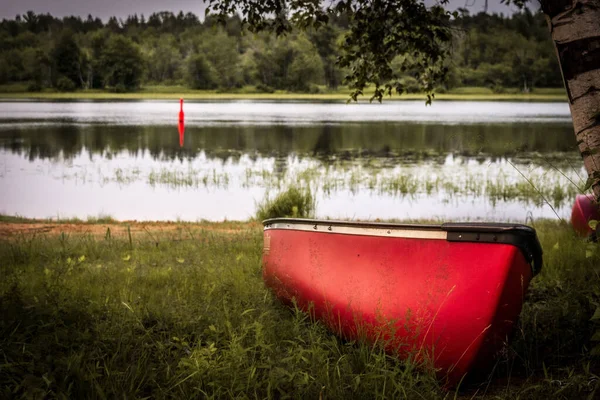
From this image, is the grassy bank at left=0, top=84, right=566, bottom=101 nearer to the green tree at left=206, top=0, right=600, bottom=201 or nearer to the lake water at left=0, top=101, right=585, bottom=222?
the lake water at left=0, top=101, right=585, bottom=222

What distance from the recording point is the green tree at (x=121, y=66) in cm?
10131

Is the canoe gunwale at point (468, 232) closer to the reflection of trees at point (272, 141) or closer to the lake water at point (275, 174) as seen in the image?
the lake water at point (275, 174)

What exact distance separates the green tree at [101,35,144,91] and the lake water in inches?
2801

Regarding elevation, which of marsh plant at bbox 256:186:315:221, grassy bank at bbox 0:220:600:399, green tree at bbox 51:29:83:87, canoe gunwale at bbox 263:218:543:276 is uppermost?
green tree at bbox 51:29:83:87

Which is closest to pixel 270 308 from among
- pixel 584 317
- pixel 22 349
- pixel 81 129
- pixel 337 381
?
pixel 337 381

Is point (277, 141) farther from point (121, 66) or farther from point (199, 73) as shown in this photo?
point (199, 73)

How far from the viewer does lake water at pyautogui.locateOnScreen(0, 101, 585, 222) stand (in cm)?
1454

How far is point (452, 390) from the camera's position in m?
3.95

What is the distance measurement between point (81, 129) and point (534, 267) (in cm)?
3519

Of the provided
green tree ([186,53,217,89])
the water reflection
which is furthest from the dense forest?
the water reflection

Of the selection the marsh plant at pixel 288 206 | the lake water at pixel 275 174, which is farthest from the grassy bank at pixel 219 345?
the marsh plant at pixel 288 206

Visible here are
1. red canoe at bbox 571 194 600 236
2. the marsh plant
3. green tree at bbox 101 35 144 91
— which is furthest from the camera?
green tree at bbox 101 35 144 91

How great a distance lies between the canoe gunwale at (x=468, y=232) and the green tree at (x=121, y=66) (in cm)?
10319

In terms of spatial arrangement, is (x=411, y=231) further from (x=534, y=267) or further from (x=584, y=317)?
(x=584, y=317)
